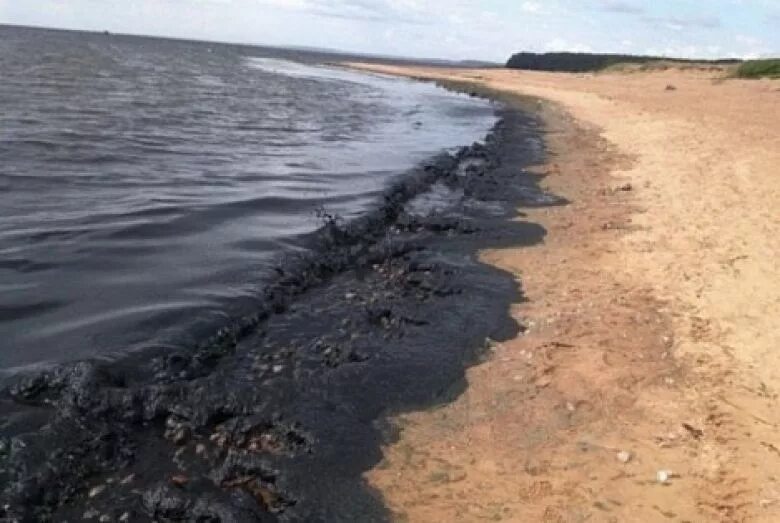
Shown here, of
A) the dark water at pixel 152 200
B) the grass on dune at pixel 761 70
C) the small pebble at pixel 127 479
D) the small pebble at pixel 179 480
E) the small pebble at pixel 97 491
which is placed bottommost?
the small pebble at pixel 97 491

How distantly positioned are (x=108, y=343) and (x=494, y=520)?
4.11m

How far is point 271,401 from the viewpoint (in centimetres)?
582

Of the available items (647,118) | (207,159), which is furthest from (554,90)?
(207,159)

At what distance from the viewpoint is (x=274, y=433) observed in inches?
211

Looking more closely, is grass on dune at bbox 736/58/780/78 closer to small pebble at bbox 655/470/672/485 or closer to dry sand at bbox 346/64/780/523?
dry sand at bbox 346/64/780/523

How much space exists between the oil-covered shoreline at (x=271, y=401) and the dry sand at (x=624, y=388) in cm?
37

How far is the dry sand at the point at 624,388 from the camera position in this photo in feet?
15.6

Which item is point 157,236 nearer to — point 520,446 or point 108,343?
point 108,343

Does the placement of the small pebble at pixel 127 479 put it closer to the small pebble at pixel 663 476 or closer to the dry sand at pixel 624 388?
the dry sand at pixel 624 388

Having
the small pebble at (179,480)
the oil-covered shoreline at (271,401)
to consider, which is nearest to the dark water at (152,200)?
the oil-covered shoreline at (271,401)

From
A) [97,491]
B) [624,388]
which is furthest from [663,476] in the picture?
[97,491]

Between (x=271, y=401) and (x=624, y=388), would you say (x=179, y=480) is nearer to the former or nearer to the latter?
(x=271, y=401)

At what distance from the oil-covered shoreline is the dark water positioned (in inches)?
26.3

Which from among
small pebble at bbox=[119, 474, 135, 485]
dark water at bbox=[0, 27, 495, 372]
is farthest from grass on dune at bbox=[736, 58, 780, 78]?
small pebble at bbox=[119, 474, 135, 485]
